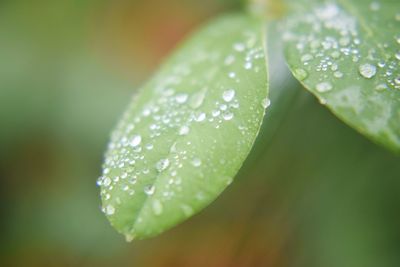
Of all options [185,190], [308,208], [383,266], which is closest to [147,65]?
[308,208]

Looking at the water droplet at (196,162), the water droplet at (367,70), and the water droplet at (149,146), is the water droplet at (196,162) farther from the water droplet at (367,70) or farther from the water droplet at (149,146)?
the water droplet at (367,70)

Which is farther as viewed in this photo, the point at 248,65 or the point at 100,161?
the point at 100,161

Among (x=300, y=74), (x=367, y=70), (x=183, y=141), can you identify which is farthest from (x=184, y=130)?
(x=367, y=70)

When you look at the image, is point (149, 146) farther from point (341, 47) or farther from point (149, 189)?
point (341, 47)

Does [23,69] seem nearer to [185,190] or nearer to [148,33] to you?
[148,33]

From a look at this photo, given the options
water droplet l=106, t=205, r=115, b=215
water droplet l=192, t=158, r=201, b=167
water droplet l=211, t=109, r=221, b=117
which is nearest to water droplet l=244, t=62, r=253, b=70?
water droplet l=211, t=109, r=221, b=117

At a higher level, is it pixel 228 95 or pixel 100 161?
pixel 228 95

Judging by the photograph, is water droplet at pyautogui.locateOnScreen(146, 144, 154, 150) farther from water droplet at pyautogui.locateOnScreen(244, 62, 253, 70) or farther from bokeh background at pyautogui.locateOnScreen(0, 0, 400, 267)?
bokeh background at pyautogui.locateOnScreen(0, 0, 400, 267)

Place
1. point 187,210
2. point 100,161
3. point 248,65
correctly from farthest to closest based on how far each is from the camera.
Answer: point 100,161 < point 248,65 < point 187,210
